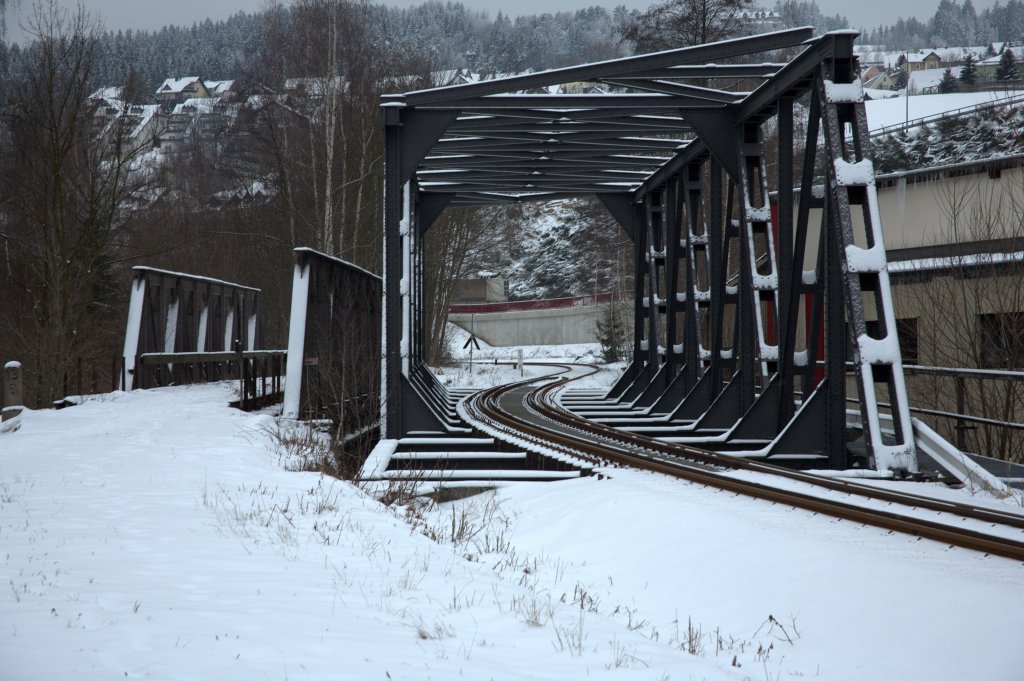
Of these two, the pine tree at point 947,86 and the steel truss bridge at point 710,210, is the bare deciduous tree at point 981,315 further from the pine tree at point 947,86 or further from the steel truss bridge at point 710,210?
the pine tree at point 947,86

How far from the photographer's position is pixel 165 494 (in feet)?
27.8

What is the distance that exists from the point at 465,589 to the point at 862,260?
695cm

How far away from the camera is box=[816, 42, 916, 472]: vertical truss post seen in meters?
10.6

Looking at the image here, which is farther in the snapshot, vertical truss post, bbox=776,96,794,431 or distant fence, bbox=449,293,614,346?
distant fence, bbox=449,293,614,346

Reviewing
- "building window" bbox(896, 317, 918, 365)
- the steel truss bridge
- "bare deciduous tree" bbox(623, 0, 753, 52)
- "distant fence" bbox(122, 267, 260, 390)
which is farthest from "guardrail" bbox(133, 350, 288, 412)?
"bare deciduous tree" bbox(623, 0, 753, 52)

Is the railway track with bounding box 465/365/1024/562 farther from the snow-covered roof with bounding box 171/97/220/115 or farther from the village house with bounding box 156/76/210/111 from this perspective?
the village house with bounding box 156/76/210/111

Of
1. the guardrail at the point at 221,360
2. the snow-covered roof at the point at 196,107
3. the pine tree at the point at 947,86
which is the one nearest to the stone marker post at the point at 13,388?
the guardrail at the point at 221,360

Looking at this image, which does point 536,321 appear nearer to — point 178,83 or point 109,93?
point 109,93

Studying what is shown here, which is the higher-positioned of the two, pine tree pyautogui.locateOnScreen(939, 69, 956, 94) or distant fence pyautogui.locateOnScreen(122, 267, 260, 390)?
pine tree pyautogui.locateOnScreen(939, 69, 956, 94)

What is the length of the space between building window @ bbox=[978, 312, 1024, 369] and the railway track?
458 centimetres

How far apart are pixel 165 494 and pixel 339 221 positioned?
23.0 metres

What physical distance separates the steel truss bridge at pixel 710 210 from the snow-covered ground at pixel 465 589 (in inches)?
137

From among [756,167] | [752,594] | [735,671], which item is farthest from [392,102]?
[735,671]

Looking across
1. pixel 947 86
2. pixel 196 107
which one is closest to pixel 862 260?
pixel 196 107
